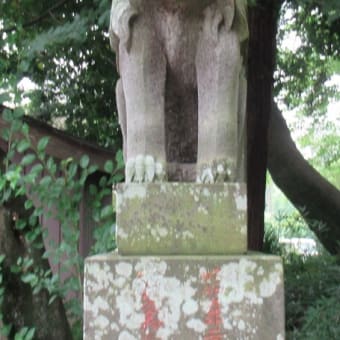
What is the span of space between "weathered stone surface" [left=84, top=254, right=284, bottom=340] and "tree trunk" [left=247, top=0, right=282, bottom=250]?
2941 mm

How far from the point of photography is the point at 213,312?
6.16 ft

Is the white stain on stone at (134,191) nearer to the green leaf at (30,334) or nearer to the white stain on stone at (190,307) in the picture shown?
the white stain on stone at (190,307)

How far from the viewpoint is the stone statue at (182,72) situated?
2094 millimetres

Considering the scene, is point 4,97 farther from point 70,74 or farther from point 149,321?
point 70,74

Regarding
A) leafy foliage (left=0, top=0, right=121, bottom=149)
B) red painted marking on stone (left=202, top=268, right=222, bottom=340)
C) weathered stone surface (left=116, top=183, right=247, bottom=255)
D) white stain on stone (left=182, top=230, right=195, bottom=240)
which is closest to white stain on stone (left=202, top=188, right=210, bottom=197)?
weathered stone surface (left=116, top=183, right=247, bottom=255)

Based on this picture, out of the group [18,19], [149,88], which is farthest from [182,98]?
[18,19]

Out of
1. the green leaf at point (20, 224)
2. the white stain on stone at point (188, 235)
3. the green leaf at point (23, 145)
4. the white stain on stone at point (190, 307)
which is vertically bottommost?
the white stain on stone at point (190, 307)

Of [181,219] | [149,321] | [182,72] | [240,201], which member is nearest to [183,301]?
[149,321]

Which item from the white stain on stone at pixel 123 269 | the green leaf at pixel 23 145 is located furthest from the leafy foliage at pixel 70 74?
the white stain on stone at pixel 123 269

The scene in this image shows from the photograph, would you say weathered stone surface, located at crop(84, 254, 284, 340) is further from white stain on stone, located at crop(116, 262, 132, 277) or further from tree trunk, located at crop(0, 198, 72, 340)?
tree trunk, located at crop(0, 198, 72, 340)

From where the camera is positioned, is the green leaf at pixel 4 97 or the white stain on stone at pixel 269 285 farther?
the green leaf at pixel 4 97

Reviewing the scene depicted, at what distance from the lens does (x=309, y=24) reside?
615cm

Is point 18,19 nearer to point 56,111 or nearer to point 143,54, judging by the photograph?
point 56,111

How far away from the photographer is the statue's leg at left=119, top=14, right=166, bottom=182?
2100 mm
